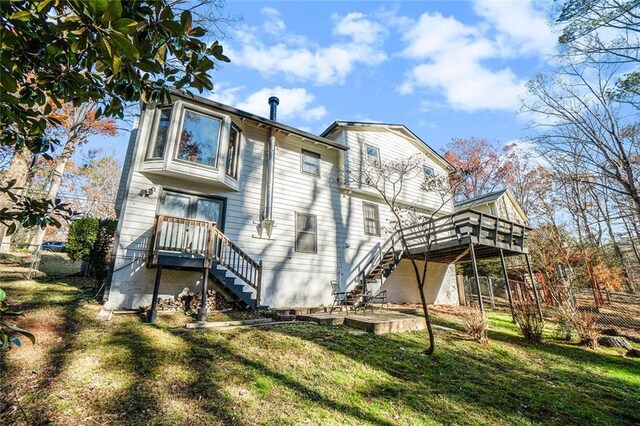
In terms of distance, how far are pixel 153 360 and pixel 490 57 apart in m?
12.7

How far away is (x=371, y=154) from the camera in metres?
13.7

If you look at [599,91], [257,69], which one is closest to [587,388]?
[257,69]

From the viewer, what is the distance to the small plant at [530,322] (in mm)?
7723

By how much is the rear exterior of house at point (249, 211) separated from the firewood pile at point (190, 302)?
0.72 feet

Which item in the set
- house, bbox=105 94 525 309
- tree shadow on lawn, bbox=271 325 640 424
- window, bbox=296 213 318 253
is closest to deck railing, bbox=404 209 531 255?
house, bbox=105 94 525 309

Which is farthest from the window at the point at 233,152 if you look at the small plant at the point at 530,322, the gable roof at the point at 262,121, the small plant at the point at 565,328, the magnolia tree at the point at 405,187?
the small plant at the point at 565,328

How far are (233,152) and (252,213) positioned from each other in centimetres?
230

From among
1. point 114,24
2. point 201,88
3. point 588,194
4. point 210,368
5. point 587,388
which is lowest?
point 587,388

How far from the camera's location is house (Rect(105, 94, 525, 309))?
26.2 feet

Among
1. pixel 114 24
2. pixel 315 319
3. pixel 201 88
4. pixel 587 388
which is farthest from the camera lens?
pixel 315 319

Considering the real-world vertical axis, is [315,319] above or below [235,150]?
below

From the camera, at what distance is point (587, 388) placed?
4.83m

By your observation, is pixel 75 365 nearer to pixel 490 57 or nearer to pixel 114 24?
pixel 114 24

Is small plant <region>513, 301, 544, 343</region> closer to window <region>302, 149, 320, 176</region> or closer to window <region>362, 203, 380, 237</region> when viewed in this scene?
window <region>362, 203, 380, 237</region>
